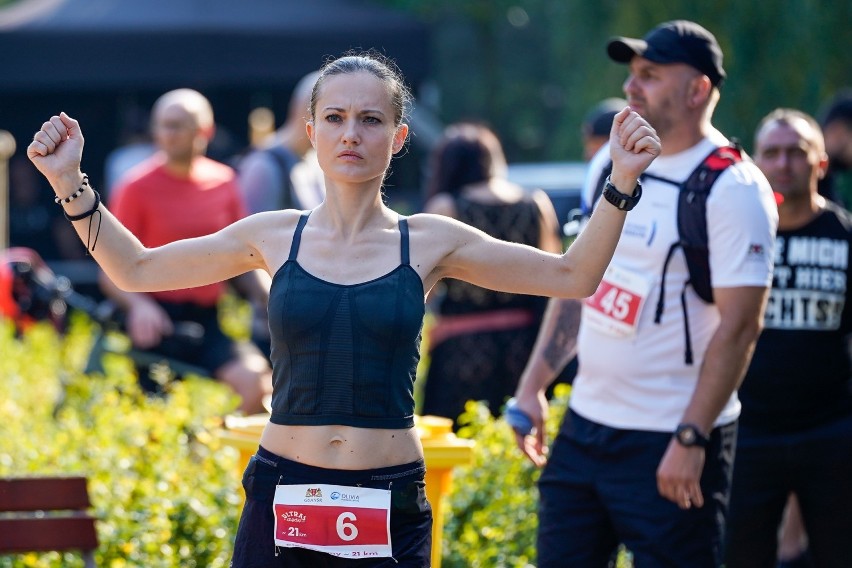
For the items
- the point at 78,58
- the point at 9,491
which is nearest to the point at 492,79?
the point at 78,58

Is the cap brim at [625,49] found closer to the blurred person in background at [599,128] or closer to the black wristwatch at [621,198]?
the black wristwatch at [621,198]

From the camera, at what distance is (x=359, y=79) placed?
3.81 metres

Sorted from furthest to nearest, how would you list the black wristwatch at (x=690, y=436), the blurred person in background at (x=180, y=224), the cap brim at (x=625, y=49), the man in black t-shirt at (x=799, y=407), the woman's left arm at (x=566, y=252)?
the blurred person in background at (x=180, y=224)
the man in black t-shirt at (x=799, y=407)
the cap brim at (x=625, y=49)
the black wristwatch at (x=690, y=436)
the woman's left arm at (x=566, y=252)

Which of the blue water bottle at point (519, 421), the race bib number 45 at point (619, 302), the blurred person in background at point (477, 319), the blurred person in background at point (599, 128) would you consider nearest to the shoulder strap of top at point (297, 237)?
the race bib number 45 at point (619, 302)

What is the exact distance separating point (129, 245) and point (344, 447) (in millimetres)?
730

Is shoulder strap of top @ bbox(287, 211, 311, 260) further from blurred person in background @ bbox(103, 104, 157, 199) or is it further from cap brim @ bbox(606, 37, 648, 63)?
blurred person in background @ bbox(103, 104, 157, 199)

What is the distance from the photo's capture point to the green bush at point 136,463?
229 inches

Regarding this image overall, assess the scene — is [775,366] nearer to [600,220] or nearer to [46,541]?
[600,220]

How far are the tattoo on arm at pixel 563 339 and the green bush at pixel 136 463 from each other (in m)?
1.51

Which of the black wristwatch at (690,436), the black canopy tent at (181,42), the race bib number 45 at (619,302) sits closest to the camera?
the black wristwatch at (690,436)

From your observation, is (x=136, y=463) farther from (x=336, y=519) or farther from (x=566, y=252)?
(x=566, y=252)

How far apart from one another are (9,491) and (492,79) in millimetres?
20104

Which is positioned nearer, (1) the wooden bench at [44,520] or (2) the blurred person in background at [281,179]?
(1) the wooden bench at [44,520]

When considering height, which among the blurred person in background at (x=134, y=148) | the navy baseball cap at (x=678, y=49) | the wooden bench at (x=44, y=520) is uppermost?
the blurred person in background at (x=134, y=148)
